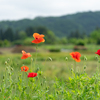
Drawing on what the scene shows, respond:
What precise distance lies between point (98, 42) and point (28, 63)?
33.7 m

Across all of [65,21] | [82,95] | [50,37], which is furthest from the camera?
[65,21]

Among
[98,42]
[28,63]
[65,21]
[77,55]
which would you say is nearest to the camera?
[77,55]

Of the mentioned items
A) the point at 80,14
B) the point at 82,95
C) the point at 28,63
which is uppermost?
the point at 80,14

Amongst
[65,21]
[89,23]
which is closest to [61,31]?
[65,21]

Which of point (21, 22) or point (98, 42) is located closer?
point (98, 42)

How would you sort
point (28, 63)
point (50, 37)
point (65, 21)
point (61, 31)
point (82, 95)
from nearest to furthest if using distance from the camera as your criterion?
point (82, 95), point (28, 63), point (50, 37), point (61, 31), point (65, 21)

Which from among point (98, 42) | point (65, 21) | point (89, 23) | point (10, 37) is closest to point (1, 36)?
point (10, 37)

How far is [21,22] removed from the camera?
14975 cm

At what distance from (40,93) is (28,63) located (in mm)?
8945

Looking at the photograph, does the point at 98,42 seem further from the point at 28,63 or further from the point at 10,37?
the point at 10,37

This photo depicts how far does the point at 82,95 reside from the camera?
4.64ft

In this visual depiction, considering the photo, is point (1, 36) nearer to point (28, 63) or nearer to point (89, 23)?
point (28, 63)

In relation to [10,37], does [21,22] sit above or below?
above

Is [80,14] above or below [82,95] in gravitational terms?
above
